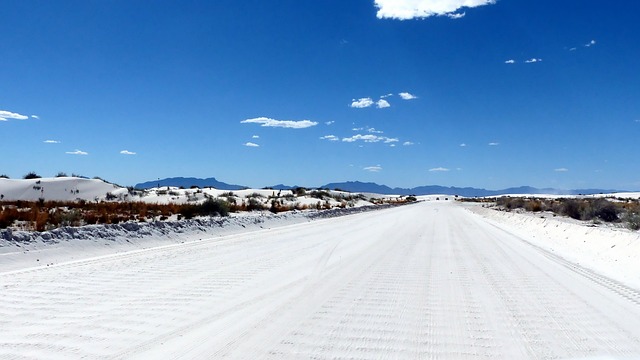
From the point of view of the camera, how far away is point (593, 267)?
13.4 meters

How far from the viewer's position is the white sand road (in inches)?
222

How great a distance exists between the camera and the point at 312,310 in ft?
24.5

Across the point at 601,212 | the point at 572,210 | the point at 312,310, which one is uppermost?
the point at 572,210

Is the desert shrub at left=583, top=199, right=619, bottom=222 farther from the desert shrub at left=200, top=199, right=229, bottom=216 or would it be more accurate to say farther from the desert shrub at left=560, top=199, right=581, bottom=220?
the desert shrub at left=200, top=199, right=229, bottom=216

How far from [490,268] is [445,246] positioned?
5.51 metres

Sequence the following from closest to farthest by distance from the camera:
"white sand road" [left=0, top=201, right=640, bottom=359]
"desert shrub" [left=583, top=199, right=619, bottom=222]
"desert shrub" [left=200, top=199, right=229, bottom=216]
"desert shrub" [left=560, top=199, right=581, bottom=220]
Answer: "white sand road" [left=0, top=201, right=640, bottom=359] < "desert shrub" [left=200, top=199, right=229, bottom=216] < "desert shrub" [left=583, top=199, right=619, bottom=222] < "desert shrub" [left=560, top=199, right=581, bottom=220]

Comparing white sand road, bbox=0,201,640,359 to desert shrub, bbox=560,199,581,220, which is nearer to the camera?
white sand road, bbox=0,201,640,359

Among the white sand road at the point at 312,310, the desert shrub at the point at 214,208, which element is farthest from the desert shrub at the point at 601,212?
the white sand road at the point at 312,310

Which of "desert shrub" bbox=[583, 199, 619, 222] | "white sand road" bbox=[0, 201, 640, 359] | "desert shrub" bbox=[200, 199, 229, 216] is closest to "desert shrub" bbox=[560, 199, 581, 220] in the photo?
"desert shrub" bbox=[583, 199, 619, 222]

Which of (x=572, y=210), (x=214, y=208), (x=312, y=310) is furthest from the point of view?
(x=572, y=210)

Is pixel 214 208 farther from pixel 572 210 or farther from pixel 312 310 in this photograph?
pixel 572 210

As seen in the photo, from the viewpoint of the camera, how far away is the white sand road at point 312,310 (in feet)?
18.5

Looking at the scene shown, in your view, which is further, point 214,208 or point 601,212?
point 601,212

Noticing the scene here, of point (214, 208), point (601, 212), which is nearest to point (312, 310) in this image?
point (214, 208)
